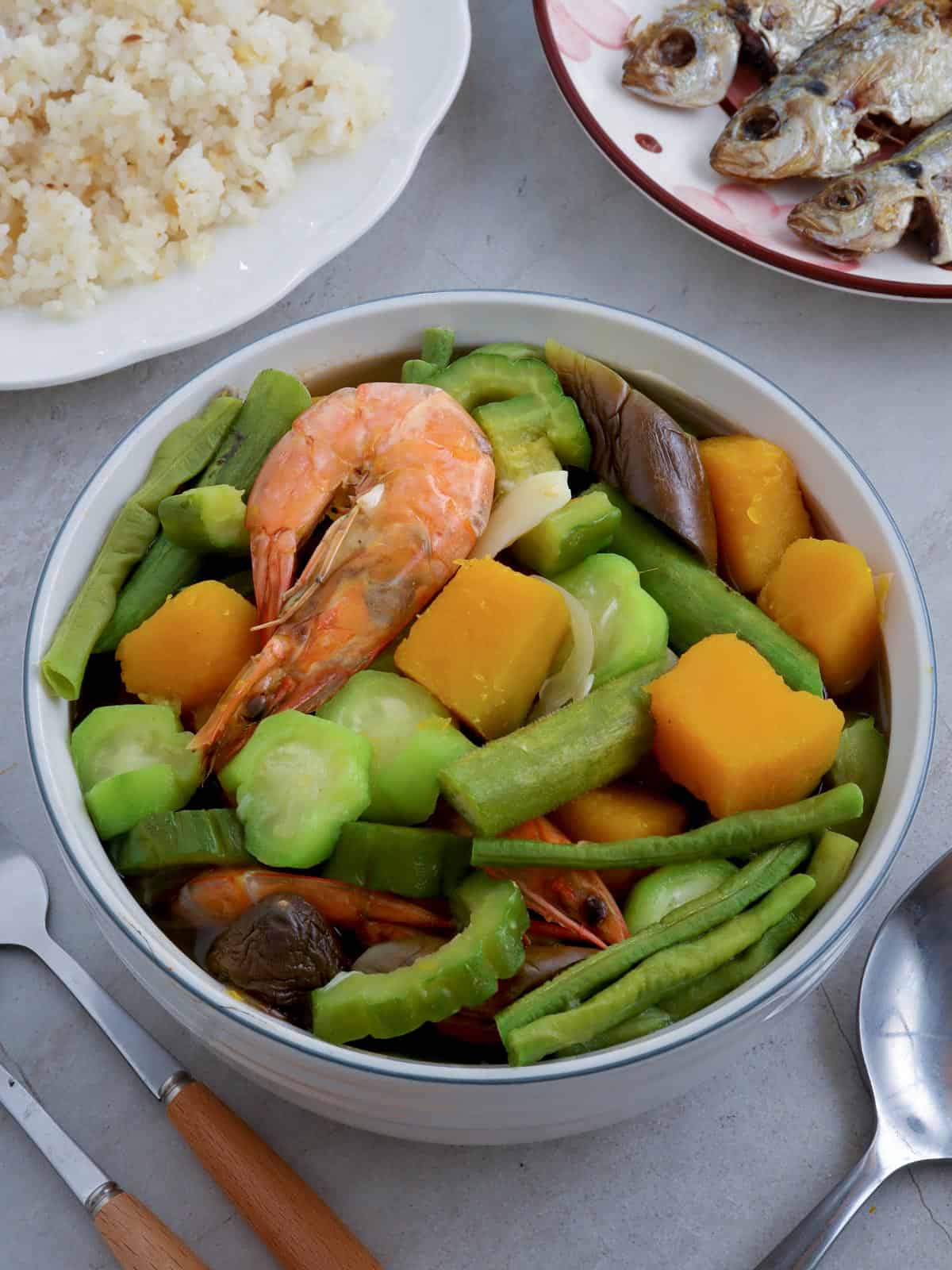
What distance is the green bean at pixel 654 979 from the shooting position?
0.85 meters

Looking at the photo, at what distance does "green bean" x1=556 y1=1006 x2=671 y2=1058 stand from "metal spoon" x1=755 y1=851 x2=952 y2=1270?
0.31 metres

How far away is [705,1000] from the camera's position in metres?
0.91

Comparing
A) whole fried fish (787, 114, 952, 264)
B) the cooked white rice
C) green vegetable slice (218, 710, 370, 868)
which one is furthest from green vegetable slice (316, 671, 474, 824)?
whole fried fish (787, 114, 952, 264)

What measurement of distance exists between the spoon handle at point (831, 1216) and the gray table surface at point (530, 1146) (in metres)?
0.04

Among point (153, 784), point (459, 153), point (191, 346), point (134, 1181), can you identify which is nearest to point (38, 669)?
point (153, 784)

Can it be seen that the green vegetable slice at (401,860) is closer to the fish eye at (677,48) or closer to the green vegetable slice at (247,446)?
the green vegetable slice at (247,446)

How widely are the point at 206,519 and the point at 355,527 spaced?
0.13 meters

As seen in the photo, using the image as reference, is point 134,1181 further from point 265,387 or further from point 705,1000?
point 265,387

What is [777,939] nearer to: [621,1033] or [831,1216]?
[621,1033]

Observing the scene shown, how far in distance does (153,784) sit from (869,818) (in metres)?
0.56

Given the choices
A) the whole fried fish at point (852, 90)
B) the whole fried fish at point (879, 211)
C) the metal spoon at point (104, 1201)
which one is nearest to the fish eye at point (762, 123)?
the whole fried fish at point (852, 90)

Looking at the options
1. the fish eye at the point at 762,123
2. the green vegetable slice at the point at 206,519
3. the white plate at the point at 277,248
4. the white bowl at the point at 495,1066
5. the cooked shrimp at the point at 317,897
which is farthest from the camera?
the fish eye at the point at 762,123

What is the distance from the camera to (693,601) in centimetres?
107

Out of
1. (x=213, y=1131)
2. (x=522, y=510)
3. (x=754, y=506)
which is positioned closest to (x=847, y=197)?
(x=754, y=506)
